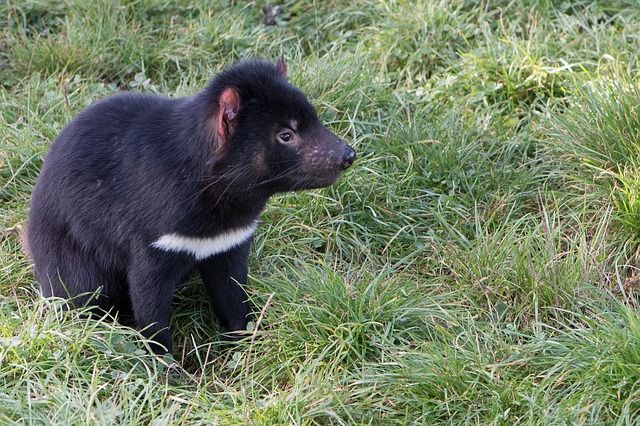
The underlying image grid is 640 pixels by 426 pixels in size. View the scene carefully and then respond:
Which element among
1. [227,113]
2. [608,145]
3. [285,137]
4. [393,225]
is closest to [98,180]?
[227,113]

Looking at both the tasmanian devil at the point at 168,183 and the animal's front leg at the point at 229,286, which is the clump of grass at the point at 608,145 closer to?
the tasmanian devil at the point at 168,183

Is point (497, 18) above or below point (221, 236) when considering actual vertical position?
below

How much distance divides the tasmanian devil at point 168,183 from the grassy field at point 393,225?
200 mm

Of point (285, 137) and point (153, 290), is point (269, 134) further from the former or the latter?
point (153, 290)

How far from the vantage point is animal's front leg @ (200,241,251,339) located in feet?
12.3

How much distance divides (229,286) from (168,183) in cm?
56

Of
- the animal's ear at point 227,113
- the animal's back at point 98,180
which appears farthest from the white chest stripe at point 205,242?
the animal's ear at point 227,113

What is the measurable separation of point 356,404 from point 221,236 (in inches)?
31.0

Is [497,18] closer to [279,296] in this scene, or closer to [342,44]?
[342,44]

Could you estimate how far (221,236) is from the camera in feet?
11.8

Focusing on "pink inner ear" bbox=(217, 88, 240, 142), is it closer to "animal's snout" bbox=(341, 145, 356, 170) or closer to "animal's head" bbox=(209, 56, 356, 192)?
"animal's head" bbox=(209, 56, 356, 192)

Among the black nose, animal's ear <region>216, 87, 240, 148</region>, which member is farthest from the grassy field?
animal's ear <region>216, 87, 240, 148</region>

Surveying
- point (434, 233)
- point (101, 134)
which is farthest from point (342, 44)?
point (101, 134)

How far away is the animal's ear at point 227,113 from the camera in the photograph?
3318mm
